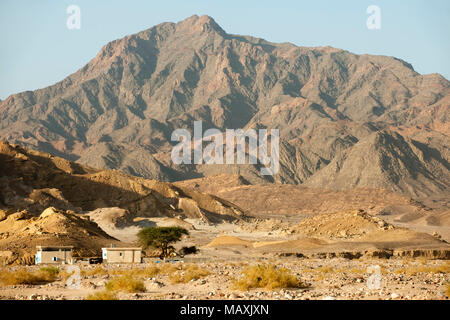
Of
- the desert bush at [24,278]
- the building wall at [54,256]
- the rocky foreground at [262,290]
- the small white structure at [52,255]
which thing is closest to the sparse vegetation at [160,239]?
the small white structure at [52,255]

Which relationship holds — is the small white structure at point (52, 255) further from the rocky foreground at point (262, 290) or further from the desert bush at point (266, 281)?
the desert bush at point (266, 281)

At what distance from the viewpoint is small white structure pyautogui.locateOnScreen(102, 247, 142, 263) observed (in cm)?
4834

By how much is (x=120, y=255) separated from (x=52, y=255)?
4.93 meters

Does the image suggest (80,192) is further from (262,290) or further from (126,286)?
(262,290)

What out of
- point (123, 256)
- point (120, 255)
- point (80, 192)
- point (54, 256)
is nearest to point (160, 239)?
point (123, 256)

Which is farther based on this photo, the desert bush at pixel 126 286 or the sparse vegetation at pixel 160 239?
the sparse vegetation at pixel 160 239

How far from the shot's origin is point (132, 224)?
9681 cm

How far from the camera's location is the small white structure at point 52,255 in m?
46.7

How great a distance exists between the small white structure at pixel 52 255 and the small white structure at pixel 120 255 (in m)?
2.61

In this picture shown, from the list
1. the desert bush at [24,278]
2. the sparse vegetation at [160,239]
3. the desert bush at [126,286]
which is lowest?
the sparse vegetation at [160,239]

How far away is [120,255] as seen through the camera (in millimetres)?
48781

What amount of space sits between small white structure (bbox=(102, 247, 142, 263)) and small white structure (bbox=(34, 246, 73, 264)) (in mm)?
2606

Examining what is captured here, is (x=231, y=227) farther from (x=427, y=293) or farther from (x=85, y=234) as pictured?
(x=427, y=293)

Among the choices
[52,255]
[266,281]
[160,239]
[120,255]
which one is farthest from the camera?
[160,239]
